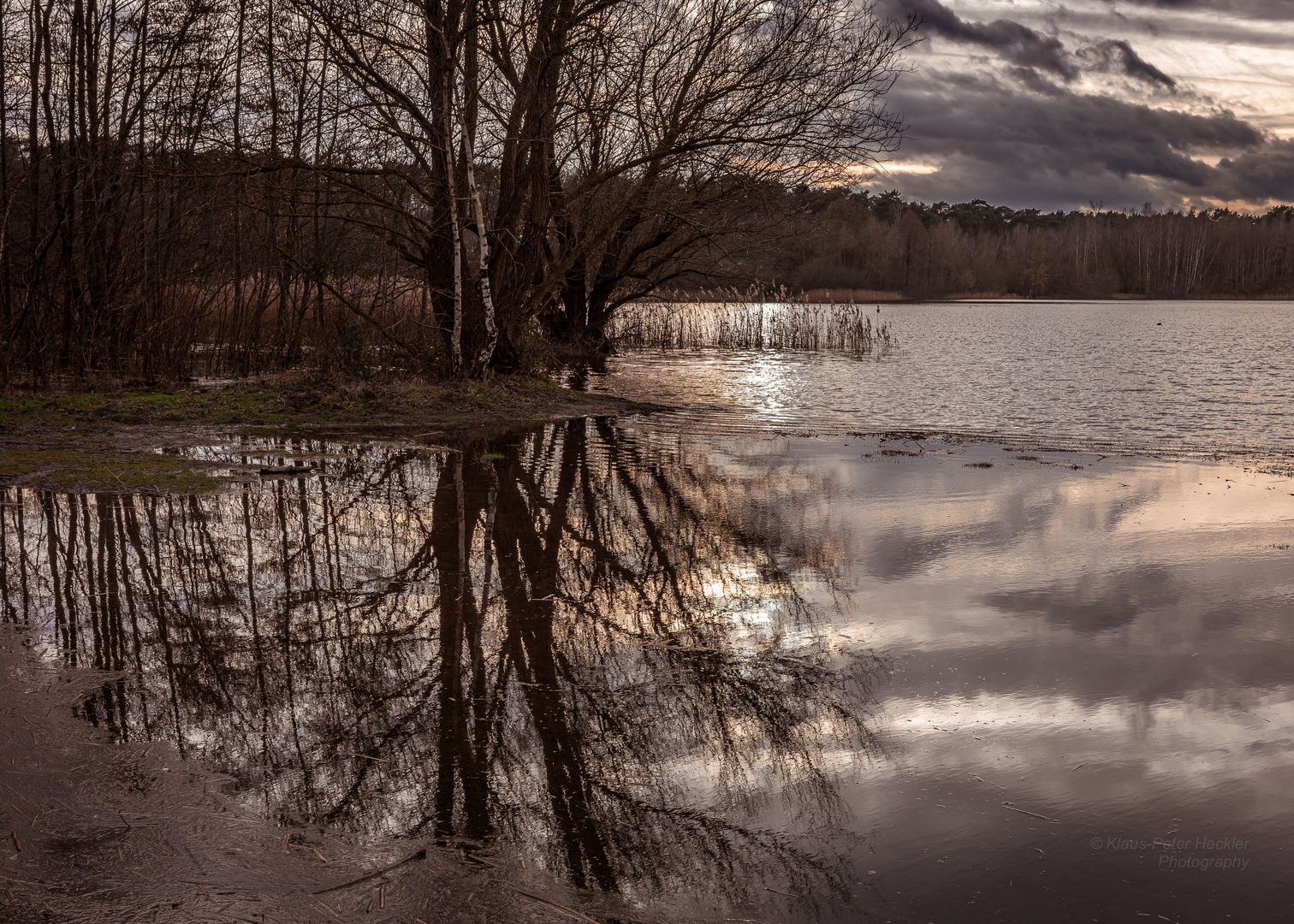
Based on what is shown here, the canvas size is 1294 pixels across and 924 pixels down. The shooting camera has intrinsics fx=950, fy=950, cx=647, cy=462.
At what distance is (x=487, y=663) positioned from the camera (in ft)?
15.4

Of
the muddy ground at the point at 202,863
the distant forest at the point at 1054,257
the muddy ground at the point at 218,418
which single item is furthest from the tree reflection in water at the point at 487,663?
the distant forest at the point at 1054,257

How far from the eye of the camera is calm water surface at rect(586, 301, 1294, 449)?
15289 millimetres

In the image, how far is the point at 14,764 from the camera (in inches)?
140

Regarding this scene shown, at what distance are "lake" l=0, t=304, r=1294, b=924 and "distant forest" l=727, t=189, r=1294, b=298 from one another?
8953cm

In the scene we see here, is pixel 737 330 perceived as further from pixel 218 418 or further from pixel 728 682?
pixel 728 682

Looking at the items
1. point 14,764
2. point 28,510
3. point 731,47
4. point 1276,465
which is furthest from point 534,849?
point 731,47

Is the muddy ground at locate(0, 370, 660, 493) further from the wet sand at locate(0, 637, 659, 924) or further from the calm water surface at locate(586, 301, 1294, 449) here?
the wet sand at locate(0, 637, 659, 924)

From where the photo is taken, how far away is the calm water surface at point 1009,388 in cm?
1529

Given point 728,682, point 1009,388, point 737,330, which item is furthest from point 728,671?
point 737,330

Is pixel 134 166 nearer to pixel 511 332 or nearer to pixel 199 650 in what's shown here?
pixel 511 332

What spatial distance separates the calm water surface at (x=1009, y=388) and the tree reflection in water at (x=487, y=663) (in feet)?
26.3

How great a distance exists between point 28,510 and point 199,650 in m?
3.71

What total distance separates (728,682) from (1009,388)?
18.9 metres

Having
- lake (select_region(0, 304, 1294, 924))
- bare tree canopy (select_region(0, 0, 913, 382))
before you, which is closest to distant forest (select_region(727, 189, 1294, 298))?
bare tree canopy (select_region(0, 0, 913, 382))
